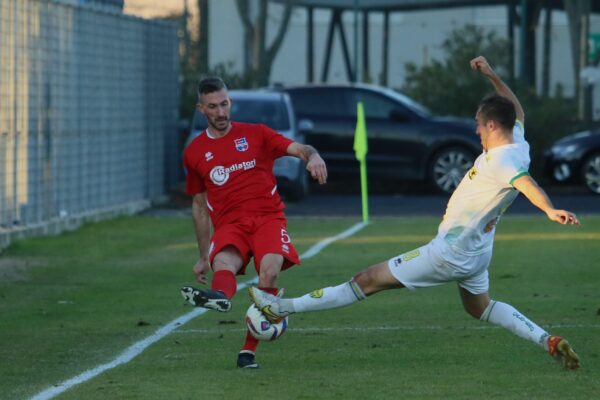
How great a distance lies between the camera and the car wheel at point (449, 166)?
96.5ft

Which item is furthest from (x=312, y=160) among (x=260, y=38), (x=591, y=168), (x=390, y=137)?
(x=260, y=38)

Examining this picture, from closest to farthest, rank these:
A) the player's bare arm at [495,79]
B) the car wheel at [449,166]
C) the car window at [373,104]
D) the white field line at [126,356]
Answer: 1. the white field line at [126,356]
2. the player's bare arm at [495,79]
3. the car wheel at [449,166]
4. the car window at [373,104]

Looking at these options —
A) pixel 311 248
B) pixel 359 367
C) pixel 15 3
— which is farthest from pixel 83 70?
pixel 359 367

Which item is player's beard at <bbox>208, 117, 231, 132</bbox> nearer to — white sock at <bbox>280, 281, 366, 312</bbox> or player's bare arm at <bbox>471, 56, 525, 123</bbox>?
white sock at <bbox>280, 281, 366, 312</bbox>

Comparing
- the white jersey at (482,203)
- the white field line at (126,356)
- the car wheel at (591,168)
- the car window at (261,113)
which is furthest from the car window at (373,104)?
the white jersey at (482,203)

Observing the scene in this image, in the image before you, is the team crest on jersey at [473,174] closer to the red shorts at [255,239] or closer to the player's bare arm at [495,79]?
the player's bare arm at [495,79]

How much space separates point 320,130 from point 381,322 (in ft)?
58.7

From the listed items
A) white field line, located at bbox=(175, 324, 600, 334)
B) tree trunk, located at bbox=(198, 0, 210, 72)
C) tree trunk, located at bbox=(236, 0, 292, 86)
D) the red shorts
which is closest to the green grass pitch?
white field line, located at bbox=(175, 324, 600, 334)

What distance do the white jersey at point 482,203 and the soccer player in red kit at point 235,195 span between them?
1.01 metres

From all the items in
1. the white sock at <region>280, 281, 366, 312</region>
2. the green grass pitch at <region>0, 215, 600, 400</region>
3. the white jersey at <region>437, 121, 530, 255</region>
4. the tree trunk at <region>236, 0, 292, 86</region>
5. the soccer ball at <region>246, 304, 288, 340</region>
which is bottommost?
the green grass pitch at <region>0, 215, 600, 400</region>

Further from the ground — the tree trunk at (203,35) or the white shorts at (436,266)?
the tree trunk at (203,35)

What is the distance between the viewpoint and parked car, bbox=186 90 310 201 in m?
27.2

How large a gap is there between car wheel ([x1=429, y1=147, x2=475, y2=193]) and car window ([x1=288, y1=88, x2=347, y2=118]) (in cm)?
180

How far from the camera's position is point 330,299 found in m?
9.70
